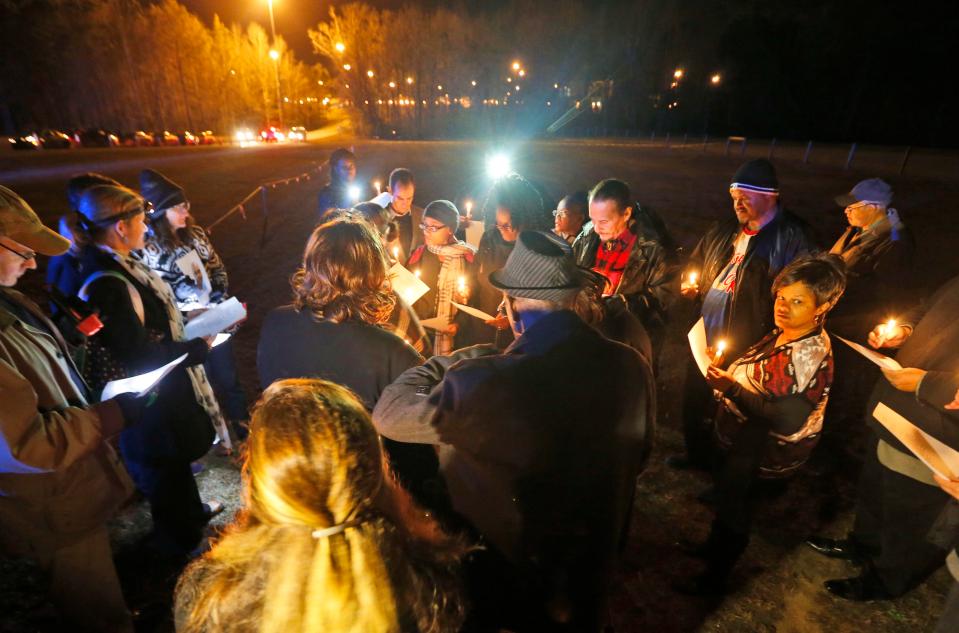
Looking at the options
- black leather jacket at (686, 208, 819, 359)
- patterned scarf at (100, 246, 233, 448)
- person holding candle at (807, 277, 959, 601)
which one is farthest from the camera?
black leather jacket at (686, 208, 819, 359)

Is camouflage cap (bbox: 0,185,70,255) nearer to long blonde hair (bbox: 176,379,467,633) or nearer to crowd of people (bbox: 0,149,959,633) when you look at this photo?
crowd of people (bbox: 0,149,959,633)

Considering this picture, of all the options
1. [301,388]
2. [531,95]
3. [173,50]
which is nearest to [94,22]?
[173,50]

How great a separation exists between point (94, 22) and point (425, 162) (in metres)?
43.9

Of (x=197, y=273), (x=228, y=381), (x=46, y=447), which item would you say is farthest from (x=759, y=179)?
(x=228, y=381)

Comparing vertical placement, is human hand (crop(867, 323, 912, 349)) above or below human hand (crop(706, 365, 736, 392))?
above

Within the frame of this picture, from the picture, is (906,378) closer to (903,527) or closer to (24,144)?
(903,527)

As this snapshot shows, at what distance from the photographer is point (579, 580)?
5.73ft

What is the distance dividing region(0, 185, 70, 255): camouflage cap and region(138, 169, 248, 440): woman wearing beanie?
52.5 inches

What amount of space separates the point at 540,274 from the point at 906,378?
2.13 meters

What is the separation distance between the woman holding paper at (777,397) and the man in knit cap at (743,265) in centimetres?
59

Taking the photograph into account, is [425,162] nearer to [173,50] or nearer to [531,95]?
[531,95]

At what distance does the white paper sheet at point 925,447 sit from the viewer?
208 cm

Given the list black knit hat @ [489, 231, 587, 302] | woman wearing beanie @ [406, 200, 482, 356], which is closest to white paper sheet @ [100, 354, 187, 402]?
black knit hat @ [489, 231, 587, 302]

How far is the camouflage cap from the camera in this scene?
198 cm
